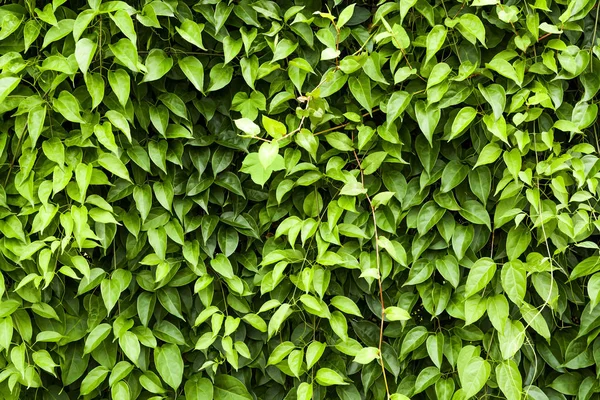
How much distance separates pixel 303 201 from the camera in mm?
1812

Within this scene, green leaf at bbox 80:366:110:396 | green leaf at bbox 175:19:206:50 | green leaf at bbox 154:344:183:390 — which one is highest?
green leaf at bbox 175:19:206:50

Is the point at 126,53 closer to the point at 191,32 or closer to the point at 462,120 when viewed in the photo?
the point at 191,32

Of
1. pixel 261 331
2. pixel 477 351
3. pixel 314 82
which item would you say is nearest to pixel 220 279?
pixel 261 331

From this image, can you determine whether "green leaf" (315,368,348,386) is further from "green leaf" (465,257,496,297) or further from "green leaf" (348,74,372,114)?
"green leaf" (348,74,372,114)

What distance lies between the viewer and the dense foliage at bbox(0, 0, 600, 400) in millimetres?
1672

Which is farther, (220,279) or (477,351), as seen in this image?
(220,279)

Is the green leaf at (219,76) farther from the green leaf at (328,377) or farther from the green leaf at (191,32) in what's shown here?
the green leaf at (328,377)

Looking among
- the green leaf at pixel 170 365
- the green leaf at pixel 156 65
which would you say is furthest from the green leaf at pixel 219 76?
the green leaf at pixel 170 365

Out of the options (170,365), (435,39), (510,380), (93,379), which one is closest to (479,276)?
(510,380)

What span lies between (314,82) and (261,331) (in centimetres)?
70

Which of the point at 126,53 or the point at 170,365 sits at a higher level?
the point at 126,53

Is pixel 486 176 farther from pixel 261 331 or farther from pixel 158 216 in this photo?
pixel 158 216

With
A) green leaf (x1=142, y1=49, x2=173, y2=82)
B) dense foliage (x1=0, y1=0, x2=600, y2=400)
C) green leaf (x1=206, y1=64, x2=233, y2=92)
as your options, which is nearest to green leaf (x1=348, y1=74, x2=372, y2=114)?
dense foliage (x1=0, y1=0, x2=600, y2=400)

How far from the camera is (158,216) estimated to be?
5.89 feet
